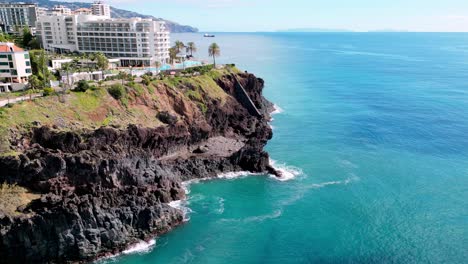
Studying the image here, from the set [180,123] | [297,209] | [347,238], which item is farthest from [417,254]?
[180,123]

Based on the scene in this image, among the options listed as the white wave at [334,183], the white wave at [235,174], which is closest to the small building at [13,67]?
the white wave at [235,174]

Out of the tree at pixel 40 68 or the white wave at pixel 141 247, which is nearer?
the white wave at pixel 141 247

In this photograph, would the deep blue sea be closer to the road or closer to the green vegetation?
the green vegetation

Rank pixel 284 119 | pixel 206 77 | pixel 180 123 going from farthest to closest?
pixel 284 119 < pixel 206 77 < pixel 180 123

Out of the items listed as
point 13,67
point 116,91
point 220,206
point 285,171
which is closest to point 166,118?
point 116,91

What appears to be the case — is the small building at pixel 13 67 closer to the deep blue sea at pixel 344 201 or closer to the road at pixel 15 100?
the road at pixel 15 100

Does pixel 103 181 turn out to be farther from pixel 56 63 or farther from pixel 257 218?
pixel 56 63

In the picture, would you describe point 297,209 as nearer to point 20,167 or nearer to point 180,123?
point 180,123
